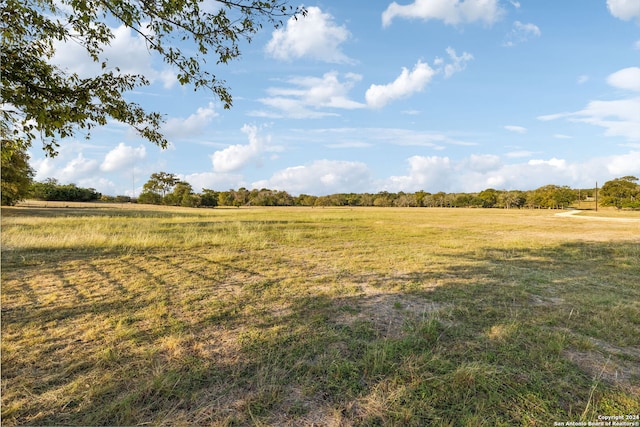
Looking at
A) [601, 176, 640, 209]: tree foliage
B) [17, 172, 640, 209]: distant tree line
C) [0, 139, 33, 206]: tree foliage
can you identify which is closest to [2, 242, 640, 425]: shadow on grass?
[0, 139, 33, 206]: tree foliage

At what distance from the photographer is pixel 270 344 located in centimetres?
454

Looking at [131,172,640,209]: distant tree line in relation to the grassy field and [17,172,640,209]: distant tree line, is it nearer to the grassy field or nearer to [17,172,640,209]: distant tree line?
[17,172,640,209]: distant tree line

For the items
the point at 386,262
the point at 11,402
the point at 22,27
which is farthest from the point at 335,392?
the point at 386,262

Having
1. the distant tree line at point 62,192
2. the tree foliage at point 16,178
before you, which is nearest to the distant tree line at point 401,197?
the distant tree line at point 62,192

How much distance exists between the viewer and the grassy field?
10.4 ft

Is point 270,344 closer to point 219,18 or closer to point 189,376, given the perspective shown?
point 189,376

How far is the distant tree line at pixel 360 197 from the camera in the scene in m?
83.9

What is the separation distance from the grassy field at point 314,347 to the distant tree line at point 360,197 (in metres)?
82.6

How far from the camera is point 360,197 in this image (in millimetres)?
134875

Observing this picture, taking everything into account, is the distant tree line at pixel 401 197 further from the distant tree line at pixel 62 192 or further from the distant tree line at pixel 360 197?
the distant tree line at pixel 62 192

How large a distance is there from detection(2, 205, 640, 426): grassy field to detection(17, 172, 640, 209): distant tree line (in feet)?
271

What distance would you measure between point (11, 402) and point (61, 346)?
1.34m

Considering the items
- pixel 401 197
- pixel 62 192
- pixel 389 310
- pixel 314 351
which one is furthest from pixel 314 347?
pixel 401 197

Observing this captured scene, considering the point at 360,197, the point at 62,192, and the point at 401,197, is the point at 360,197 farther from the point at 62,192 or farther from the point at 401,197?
the point at 62,192
